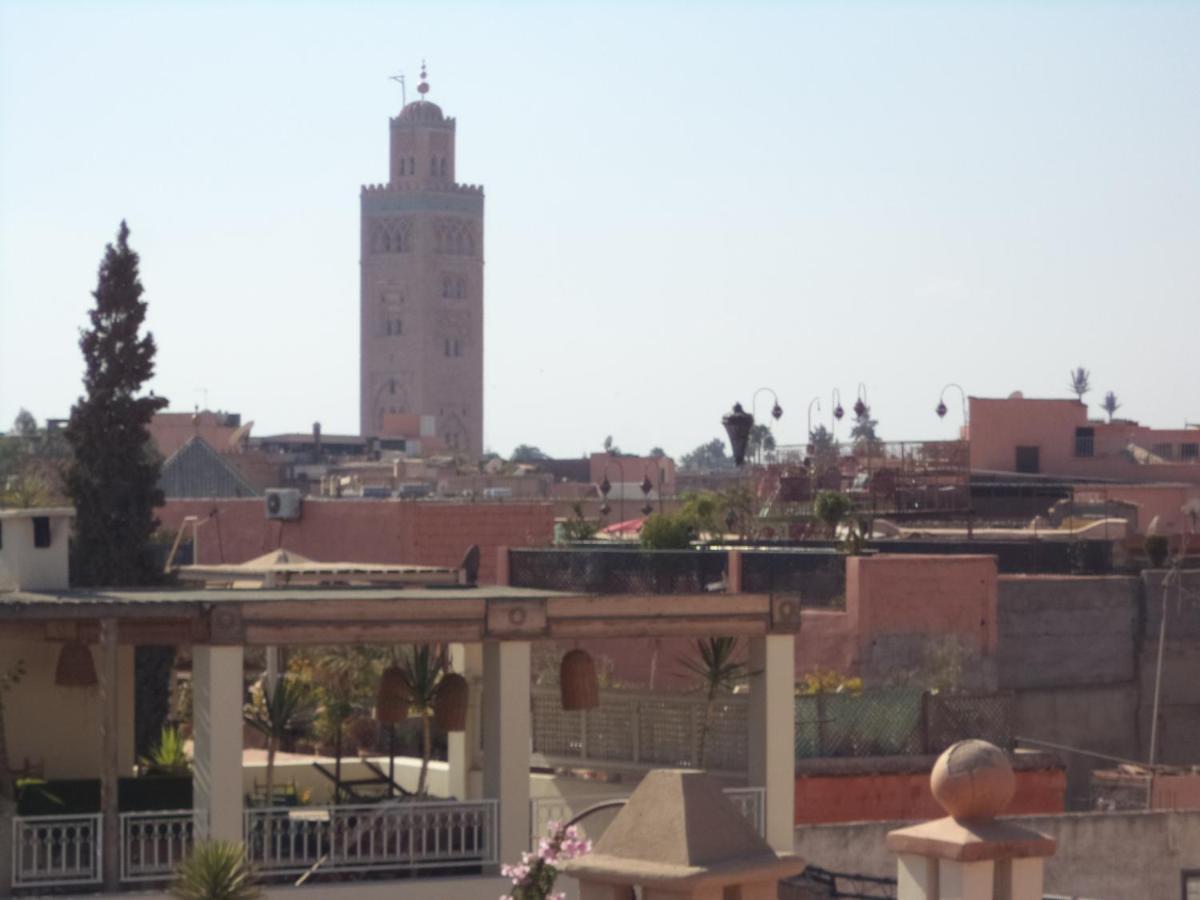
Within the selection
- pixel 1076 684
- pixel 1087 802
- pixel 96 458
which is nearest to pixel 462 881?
pixel 1087 802

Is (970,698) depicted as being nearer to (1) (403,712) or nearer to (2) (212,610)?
(1) (403,712)

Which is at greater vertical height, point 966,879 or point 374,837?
point 966,879

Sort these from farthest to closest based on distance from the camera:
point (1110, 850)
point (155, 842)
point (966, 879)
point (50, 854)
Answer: point (1110, 850)
point (155, 842)
point (50, 854)
point (966, 879)

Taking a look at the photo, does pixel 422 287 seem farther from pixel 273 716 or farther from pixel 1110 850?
pixel 273 716

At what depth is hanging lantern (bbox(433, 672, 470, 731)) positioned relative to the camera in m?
15.9

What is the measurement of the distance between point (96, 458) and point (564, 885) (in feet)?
59.6

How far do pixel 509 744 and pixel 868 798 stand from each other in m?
6.04

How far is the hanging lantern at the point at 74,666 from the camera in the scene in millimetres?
14648

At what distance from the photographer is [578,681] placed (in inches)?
611

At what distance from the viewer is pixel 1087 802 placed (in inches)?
924

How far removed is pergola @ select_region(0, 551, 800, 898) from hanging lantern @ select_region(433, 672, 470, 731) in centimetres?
68

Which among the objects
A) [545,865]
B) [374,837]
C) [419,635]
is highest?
[419,635]

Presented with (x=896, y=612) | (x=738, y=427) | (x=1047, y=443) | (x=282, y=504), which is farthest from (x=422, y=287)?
(x=738, y=427)

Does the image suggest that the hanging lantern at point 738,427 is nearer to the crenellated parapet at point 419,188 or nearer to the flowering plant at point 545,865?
the flowering plant at point 545,865
